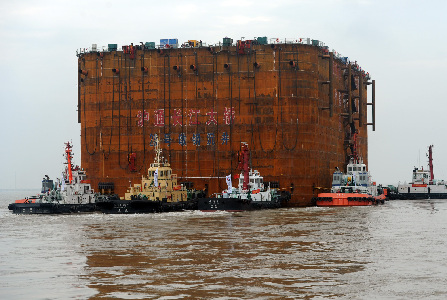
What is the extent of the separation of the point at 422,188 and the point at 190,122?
150 ft

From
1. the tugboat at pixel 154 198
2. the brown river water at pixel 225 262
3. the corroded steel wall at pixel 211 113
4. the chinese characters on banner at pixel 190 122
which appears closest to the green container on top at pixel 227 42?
the corroded steel wall at pixel 211 113

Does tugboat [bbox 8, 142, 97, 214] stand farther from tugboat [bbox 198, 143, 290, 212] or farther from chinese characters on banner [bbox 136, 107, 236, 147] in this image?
chinese characters on banner [bbox 136, 107, 236, 147]

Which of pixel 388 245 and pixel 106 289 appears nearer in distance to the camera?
pixel 106 289

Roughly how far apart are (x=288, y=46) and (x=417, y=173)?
141 ft

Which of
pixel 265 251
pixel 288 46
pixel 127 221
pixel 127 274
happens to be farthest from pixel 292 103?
pixel 127 274

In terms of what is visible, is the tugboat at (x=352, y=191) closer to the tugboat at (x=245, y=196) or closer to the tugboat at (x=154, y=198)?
the tugboat at (x=245, y=196)

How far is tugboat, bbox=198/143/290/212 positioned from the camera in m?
72.7

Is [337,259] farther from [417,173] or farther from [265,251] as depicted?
[417,173]

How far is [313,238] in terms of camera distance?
137 ft

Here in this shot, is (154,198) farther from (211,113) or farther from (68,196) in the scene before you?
(211,113)

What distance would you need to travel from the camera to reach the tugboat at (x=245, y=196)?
7269cm

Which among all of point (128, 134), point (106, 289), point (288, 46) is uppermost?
point (288, 46)

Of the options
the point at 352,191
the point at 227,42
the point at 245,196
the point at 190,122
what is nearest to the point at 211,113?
the point at 190,122

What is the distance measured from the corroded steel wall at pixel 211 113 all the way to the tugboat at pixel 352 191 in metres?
2.14
